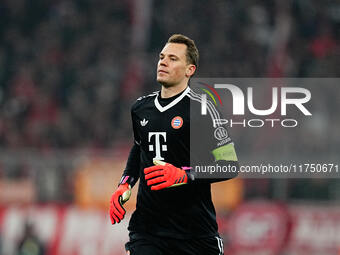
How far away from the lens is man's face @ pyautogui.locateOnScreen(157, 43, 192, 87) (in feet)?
18.9

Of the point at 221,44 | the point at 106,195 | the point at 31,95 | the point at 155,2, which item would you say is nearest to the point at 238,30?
the point at 221,44

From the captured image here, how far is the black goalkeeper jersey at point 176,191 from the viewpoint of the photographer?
5.68m

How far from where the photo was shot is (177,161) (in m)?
5.71

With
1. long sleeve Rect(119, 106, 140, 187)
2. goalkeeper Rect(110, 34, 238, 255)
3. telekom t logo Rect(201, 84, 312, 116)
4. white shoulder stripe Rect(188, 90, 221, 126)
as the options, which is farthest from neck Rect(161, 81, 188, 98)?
telekom t logo Rect(201, 84, 312, 116)

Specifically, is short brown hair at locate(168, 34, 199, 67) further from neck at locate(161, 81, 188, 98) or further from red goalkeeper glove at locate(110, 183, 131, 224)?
red goalkeeper glove at locate(110, 183, 131, 224)

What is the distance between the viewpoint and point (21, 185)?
1188 cm

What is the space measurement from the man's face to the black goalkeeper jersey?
14 cm

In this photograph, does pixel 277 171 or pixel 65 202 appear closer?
pixel 277 171

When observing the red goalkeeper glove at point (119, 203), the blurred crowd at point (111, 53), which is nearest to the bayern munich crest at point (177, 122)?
the red goalkeeper glove at point (119, 203)

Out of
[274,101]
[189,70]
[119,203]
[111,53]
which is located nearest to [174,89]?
[189,70]

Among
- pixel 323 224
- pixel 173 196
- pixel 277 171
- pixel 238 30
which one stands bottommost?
pixel 323 224

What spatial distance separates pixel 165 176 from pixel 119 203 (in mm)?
699

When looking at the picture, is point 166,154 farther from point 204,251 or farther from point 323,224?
point 323,224

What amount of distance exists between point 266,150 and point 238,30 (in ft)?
17.2
